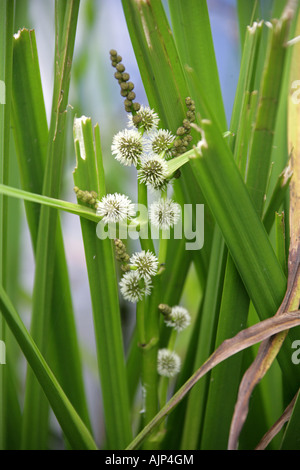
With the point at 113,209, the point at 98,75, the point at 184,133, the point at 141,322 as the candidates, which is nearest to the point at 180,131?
the point at 184,133

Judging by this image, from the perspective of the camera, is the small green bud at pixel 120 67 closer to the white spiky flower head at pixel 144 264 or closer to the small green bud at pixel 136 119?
the small green bud at pixel 136 119

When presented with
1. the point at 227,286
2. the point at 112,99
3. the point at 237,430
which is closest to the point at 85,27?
the point at 112,99

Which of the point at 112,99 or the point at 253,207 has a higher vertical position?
the point at 112,99

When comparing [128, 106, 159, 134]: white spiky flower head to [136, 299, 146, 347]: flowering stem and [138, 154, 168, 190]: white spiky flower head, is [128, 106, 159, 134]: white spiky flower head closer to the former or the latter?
[138, 154, 168, 190]: white spiky flower head

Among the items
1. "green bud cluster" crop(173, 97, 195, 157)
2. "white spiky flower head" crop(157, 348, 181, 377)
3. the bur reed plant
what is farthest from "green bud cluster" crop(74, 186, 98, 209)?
"white spiky flower head" crop(157, 348, 181, 377)

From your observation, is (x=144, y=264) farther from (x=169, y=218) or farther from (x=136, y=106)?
(x=136, y=106)

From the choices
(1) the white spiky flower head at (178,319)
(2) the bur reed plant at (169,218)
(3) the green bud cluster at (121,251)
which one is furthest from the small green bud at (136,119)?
(1) the white spiky flower head at (178,319)
